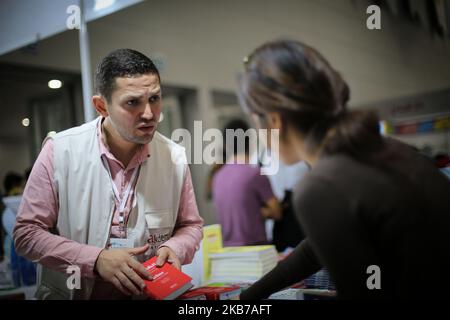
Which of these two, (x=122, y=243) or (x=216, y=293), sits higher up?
(x=122, y=243)

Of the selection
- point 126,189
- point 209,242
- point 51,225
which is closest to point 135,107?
point 126,189

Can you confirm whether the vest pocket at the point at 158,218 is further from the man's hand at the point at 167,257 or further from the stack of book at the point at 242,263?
the stack of book at the point at 242,263

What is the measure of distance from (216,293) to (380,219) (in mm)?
715

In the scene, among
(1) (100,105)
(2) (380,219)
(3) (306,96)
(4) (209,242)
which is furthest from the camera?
(4) (209,242)

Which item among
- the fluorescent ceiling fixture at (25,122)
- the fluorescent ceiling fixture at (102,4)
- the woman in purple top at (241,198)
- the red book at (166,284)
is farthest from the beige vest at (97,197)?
the fluorescent ceiling fixture at (102,4)

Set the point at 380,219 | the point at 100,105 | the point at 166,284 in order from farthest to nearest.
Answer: the point at 100,105 < the point at 166,284 < the point at 380,219

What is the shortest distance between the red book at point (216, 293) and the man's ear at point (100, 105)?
0.65 m

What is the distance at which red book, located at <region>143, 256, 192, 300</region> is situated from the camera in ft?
4.28

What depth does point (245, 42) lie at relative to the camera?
1708 mm

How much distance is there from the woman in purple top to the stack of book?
0.08 metres

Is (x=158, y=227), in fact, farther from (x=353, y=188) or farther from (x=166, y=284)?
(x=353, y=188)
